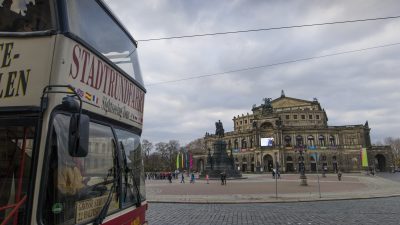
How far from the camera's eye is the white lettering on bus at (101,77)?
355cm

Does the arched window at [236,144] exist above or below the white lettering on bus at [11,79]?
above

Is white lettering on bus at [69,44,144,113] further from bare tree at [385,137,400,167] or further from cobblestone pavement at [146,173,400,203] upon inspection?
bare tree at [385,137,400,167]

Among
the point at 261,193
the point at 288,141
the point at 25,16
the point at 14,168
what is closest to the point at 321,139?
the point at 288,141

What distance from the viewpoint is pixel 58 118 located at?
10.4 ft

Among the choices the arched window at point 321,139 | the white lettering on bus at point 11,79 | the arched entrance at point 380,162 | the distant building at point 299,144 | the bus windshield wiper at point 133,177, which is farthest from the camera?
the arched entrance at point 380,162

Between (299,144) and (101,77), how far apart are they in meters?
112

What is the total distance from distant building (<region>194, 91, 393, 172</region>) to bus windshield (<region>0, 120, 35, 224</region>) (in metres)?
→ 107

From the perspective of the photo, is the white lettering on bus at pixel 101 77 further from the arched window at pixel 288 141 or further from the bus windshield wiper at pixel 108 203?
the arched window at pixel 288 141

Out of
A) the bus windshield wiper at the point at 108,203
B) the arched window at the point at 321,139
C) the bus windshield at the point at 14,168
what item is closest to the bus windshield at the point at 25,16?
the bus windshield at the point at 14,168

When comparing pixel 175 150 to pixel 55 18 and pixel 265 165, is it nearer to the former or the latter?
pixel 265 165

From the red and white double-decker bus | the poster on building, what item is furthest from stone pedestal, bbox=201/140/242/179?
the poster on building

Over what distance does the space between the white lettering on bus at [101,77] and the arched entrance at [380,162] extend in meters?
128

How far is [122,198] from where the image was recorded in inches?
174

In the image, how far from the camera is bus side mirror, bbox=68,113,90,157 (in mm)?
2938
